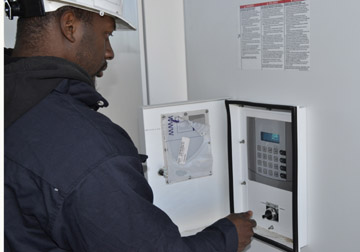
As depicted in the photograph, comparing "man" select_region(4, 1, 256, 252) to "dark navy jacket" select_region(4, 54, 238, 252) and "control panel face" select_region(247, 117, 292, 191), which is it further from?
"control panel face" select_region(247, 117, 292, 191)

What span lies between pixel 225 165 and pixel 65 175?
2.98 ft

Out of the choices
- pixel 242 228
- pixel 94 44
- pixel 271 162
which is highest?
pixel 94 44

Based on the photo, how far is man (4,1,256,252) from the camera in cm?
80

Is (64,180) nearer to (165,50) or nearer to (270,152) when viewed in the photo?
(270,152)

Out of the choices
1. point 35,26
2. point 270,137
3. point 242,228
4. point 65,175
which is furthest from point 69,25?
point 270,137

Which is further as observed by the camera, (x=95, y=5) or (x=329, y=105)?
(x=329, y=105)

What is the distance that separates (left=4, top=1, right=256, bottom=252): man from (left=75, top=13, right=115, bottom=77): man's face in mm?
98

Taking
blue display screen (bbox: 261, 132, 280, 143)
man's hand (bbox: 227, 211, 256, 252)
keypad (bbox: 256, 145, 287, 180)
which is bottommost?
man's hand (bbox: 227, 211, 256, 252)

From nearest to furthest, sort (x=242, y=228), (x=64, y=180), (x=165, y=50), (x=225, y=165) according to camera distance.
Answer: (x=64, y=180)
(x=242, y=228)
(x=225, y=165)
(x=165, y=50)

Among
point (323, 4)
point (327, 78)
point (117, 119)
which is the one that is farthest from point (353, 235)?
point (117, 119)

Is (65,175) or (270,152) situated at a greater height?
(65,175)

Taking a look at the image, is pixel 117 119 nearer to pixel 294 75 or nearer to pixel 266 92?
pixel 266 92

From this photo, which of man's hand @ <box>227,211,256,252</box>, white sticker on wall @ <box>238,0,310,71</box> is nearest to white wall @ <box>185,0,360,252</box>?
white sticker on wall @ <box>238,0,310,71</box>

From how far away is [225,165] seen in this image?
162 centimetres
